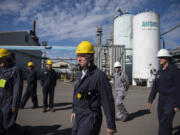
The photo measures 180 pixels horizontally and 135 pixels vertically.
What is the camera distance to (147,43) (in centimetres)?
1466

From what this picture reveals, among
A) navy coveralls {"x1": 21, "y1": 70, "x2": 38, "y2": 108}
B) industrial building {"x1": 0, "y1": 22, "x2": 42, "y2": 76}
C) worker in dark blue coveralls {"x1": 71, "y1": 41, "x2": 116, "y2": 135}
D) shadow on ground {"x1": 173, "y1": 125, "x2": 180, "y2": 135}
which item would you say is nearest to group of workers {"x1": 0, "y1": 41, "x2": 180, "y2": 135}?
worker in dark blue coveralls {"x1": 71, "y1": 41, "x2": 116, "y2": 135}

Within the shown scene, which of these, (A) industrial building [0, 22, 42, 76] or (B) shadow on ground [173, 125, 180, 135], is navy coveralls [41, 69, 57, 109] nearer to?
(B) shadow on ground [173, 125, 180, 135]

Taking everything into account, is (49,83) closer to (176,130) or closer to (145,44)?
(176,130)

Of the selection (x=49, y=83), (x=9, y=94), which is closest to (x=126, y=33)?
(x=49, y=83)

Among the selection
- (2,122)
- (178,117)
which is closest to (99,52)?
(178,117)

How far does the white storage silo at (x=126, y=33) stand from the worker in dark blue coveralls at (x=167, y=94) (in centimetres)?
1543

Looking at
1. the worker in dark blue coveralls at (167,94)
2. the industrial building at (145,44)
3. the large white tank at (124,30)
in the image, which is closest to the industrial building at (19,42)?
the large white tank at (124,30)

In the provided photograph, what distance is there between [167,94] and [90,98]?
→ 1.83m

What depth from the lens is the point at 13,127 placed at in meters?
2.39

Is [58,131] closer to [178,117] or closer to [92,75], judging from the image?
[92,75]

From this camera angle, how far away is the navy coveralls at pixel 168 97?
2.51 meters

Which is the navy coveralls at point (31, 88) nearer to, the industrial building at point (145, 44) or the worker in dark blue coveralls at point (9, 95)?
the worker in dark blue coveralls at point (9, 95)

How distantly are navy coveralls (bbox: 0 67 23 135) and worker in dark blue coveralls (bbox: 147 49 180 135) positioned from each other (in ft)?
9.28

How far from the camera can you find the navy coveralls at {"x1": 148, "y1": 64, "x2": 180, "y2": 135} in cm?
251
